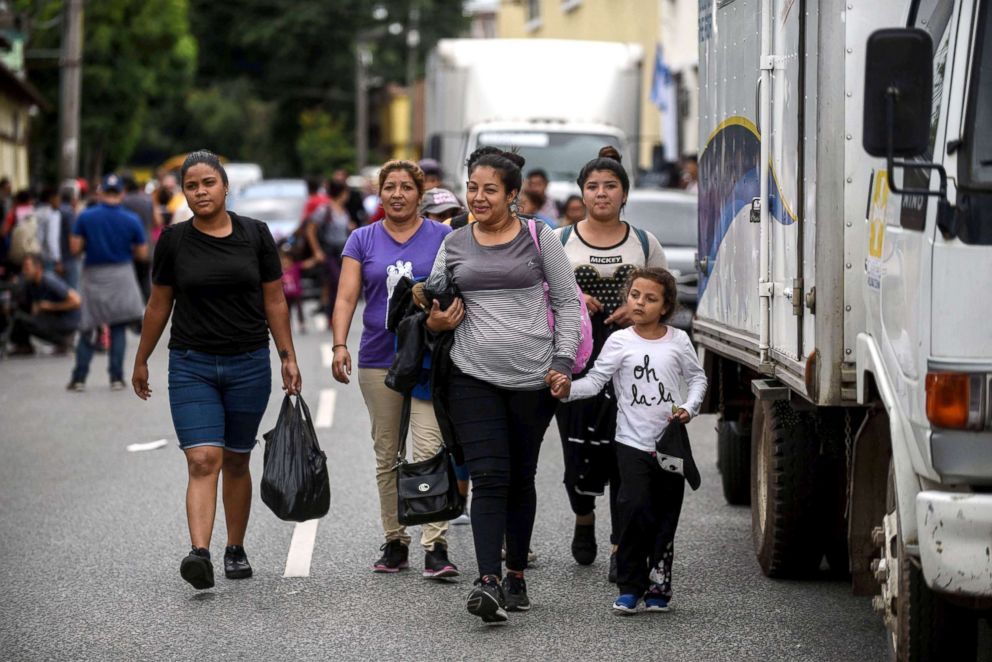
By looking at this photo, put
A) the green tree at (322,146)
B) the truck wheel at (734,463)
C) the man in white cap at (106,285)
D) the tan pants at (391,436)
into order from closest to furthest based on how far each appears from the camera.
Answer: the tan pants at (391,436) < the truck wheel at (734,463) < the man in white cap at (106,285) < the green tree at (322,146)

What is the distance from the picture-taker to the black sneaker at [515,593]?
7.12 metres

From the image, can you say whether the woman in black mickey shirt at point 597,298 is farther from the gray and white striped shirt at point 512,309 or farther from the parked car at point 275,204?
the parked car at point 275,204

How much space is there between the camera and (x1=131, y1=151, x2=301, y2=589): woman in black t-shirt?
752cm

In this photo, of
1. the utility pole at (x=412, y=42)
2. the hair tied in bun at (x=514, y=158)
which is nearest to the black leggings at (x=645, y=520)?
the hair tied in bun at (x=514, y=158)

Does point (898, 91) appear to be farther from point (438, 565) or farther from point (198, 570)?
point (198, 570)

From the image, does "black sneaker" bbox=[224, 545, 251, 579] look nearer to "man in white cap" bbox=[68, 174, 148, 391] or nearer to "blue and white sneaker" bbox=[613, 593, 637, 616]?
"blue and white sneaker" bbox=[613, 593, 637, 616]

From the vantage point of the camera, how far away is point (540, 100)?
20969 millimetres

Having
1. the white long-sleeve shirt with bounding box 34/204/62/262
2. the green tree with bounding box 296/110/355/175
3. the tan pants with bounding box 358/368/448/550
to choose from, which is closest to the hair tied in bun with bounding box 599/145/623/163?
the tan pants with bounding box 358/368/448/550

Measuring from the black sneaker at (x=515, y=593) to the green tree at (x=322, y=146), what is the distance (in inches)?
2358

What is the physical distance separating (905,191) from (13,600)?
416 cm

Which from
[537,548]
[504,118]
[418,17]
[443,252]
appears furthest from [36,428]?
[418,17]

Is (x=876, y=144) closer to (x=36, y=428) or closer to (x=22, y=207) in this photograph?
(x=36, y=428)

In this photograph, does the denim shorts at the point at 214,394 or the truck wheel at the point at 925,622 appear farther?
the denim shorts at the point at 214,394

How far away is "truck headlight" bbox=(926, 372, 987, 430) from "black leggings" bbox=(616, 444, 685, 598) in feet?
7.28
